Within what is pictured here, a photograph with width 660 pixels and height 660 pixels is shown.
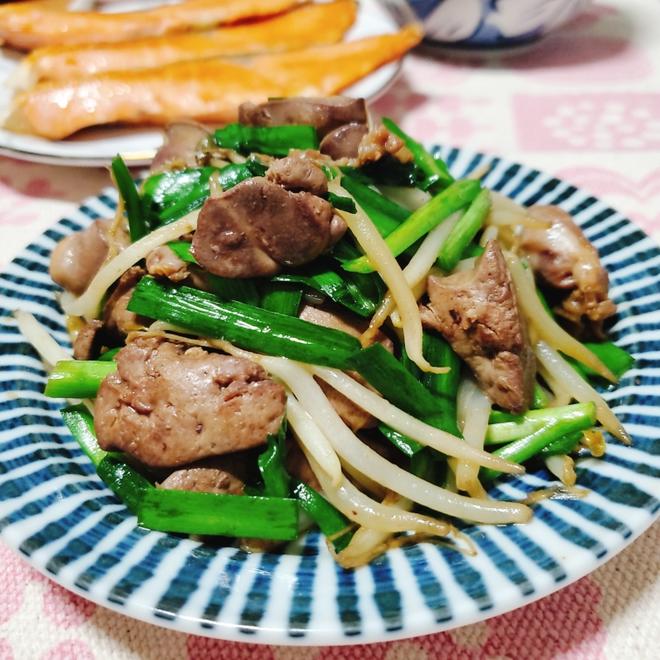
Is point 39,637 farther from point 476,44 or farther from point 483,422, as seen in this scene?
point 476,44

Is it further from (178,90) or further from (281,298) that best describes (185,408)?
(178,90)

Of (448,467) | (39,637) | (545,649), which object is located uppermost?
(448,467)

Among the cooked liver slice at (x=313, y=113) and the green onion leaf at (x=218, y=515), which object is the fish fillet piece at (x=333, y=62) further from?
the green onion leaf at (x=218, y=515)

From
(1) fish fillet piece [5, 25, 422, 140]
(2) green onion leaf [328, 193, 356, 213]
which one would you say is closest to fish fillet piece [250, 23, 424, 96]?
(1) fish fillet piece [5, 25, 422, 140]

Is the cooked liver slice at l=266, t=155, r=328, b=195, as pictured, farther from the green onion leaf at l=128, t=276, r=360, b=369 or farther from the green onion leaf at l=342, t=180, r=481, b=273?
the green onion leaf at l=128, t=276, r=360, b=369

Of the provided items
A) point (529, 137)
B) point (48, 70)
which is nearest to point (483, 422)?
point (529, 137)

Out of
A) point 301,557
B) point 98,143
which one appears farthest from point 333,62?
point 301,557
